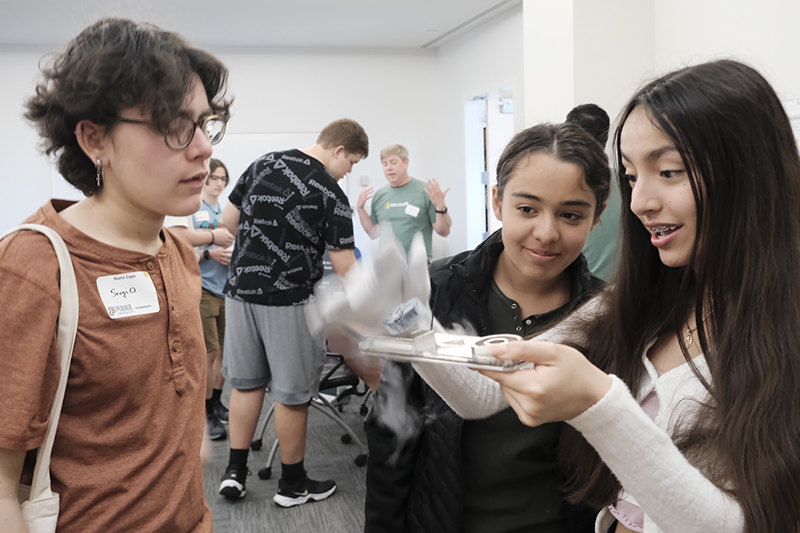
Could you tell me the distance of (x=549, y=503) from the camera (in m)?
1.14

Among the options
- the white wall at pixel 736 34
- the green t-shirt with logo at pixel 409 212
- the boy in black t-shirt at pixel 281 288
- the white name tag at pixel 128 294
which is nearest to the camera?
the white name tag at pixel 128 294

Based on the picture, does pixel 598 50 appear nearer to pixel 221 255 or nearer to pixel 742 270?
pixel 221 255

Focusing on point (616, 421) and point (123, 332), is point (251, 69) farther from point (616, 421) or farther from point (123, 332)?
point (616, 421)

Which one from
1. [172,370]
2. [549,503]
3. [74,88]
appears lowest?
[549,503]

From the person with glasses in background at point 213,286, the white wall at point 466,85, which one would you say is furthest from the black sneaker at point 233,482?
the white wall at point 466,85

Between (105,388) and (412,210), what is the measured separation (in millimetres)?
4675

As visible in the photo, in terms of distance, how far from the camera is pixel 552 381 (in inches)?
29.0

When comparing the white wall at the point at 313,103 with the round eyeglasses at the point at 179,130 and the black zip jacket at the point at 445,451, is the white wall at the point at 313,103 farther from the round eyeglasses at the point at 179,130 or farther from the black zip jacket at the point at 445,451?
the round eyeglasses at the point at 179,130

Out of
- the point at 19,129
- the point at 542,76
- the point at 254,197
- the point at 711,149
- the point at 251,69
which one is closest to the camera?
the point at 711,149

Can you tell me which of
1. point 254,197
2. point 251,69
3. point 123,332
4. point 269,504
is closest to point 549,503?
point 123,332

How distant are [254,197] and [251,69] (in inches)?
222

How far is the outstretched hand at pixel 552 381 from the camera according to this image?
737mm

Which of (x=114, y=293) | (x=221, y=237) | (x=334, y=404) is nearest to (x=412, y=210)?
(x=334, y=404)

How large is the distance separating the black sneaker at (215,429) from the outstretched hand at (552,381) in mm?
3356
